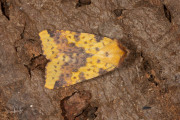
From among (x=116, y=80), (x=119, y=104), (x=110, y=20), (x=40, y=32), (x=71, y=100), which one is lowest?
(x=71, y=100)

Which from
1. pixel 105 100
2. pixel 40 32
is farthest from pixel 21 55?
pixel 105 100

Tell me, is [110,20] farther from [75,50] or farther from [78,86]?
[78,86]

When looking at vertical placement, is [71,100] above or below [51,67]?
below

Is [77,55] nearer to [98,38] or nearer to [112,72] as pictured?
[98,38]

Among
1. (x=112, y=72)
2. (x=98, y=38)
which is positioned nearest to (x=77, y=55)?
(x=98, y=38)

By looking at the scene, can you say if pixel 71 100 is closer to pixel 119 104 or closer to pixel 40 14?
pixel 119 104
